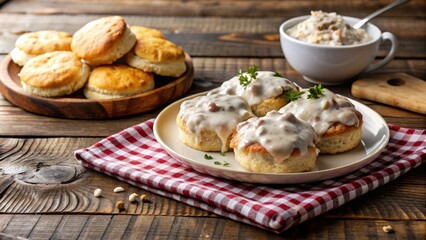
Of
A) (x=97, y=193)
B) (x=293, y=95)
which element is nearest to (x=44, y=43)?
(x=97, y=193)

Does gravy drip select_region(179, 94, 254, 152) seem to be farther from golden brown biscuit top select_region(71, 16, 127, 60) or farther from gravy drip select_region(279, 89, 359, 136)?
golden brown biscuit top select_region(71, 16, 127, 60)

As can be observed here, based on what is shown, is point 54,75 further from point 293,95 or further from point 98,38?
point 293,95

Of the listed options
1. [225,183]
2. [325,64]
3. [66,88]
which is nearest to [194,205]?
[225,183]

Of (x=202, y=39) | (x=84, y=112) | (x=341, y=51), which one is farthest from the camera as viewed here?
(x=202, y=39)

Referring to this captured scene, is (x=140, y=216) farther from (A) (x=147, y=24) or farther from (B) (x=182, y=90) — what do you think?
(A) (x=147, y=24)

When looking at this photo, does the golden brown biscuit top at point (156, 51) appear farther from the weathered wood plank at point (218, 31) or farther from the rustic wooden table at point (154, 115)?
the weathered wood plank at point (218, 31)

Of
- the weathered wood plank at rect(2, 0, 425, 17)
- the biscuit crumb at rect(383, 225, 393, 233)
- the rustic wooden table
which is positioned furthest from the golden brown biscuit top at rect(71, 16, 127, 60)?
the biscuit crumb at rect(383, 225, 393, 233)
